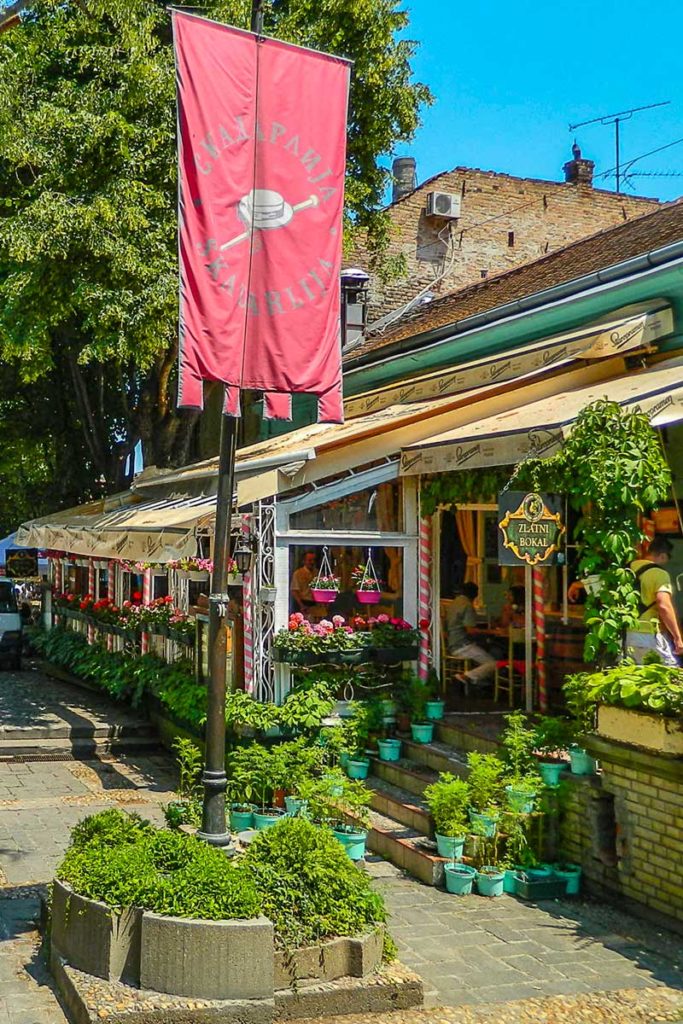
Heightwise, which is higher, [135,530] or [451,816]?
[135,530]

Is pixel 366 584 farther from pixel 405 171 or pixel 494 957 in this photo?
pixel 405 171

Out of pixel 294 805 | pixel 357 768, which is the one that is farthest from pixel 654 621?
pixel 357 768

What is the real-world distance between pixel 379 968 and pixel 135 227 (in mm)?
11326

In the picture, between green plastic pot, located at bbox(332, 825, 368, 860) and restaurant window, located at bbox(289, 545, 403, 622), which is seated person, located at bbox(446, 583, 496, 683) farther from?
green plastic pot, located at bbox(332, 825, 368, 860)

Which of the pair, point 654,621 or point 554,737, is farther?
point 554,737

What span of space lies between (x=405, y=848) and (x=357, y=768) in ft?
6.74

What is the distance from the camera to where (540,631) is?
453 inches

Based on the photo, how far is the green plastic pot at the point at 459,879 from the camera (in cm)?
800

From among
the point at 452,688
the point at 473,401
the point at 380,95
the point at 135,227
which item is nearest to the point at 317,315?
the point at 473,401

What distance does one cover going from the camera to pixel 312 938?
593 centimetres

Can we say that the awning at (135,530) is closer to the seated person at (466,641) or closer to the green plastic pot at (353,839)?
the seated person at (466,641)

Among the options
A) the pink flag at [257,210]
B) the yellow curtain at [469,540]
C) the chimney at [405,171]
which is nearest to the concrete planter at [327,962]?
the pink flag at [257,210]

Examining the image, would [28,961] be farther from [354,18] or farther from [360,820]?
→ [354,18]

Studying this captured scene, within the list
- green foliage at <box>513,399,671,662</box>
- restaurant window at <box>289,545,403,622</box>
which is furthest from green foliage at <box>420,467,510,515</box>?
green foliage at <box>513,399,671,662</box>
